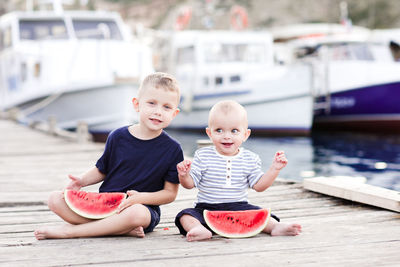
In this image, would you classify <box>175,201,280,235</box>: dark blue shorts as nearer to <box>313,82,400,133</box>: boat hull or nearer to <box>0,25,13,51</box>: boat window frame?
<box>0,25,13,51</box>: boat window frame

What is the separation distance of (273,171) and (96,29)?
10890 millimetres

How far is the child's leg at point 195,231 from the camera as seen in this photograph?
9.25ft

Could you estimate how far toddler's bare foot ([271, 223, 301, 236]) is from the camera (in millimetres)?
2920

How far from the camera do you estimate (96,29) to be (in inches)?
516

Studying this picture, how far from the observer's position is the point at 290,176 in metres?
8.96

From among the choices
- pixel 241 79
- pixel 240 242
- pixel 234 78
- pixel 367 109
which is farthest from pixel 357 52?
pixel 240 242

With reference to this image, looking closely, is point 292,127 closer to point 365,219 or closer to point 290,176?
point 290,176

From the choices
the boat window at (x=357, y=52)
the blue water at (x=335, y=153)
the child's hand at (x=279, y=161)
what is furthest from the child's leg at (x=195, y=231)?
the boat window at (x=357, y=52)

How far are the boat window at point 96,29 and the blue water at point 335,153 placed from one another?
3122mm

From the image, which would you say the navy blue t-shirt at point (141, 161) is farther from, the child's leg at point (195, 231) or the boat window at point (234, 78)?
the boat window at point (234, 78)

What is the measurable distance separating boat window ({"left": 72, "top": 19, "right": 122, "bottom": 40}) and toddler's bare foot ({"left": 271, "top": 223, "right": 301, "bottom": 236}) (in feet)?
34.4

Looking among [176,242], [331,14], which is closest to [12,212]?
[176,242]

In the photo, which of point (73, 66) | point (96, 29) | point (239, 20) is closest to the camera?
point (73, 66)

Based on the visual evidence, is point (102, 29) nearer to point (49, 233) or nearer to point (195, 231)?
point (49, 233)
